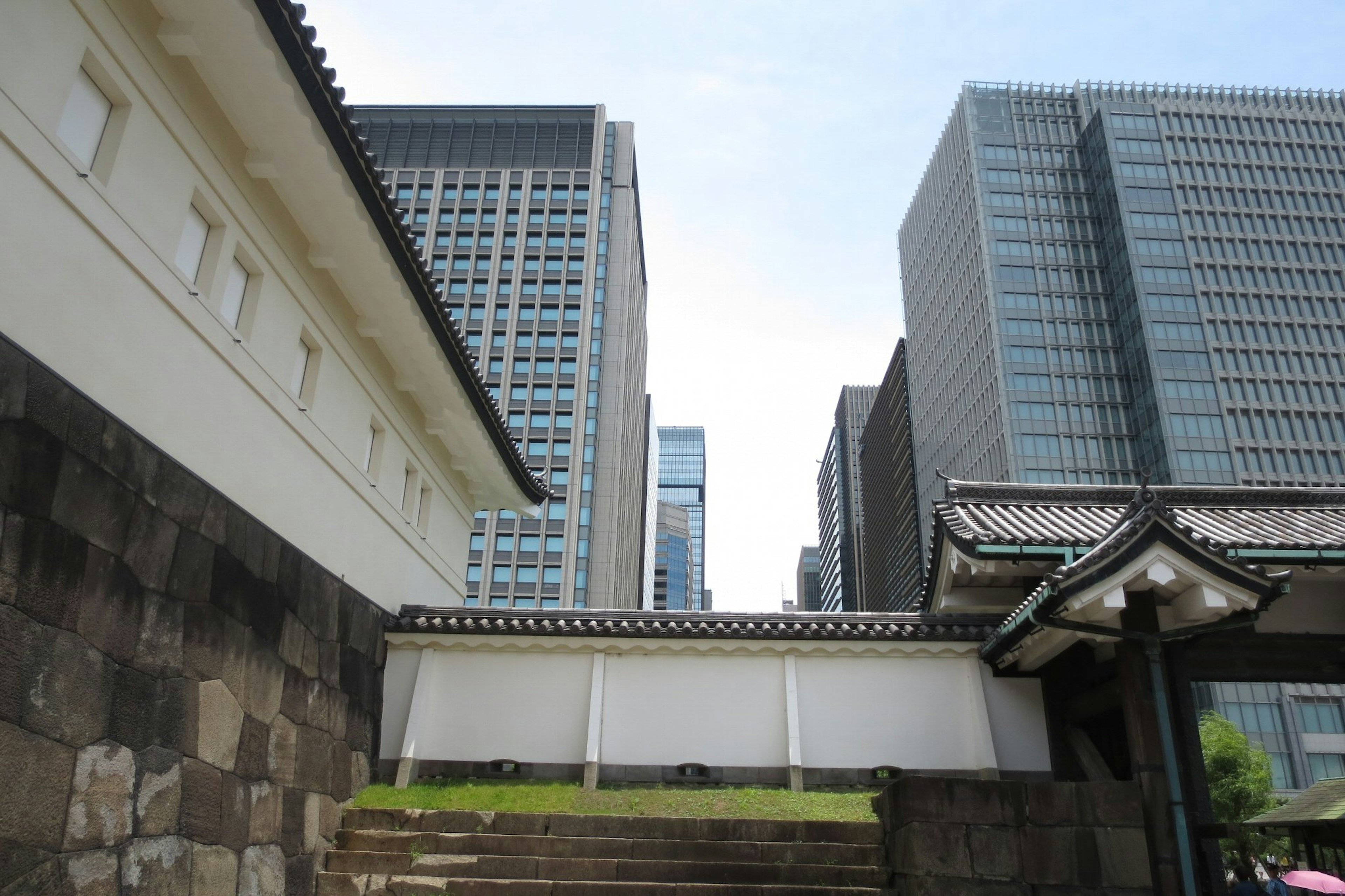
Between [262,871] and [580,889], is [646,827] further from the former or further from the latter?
[262,871]

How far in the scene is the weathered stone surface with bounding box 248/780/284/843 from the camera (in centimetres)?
913

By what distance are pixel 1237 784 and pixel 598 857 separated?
3490cm

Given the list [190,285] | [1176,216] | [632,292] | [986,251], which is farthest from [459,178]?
[190,285]

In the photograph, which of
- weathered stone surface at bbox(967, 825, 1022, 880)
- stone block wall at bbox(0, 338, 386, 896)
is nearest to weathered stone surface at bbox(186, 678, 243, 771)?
stone block wall at bbox(0, 338, 386, 896)

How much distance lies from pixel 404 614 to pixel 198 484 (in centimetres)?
627

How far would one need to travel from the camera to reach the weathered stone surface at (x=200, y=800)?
8062 millimetres

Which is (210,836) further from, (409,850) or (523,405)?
(523,405)

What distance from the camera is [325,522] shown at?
12008 millimetres

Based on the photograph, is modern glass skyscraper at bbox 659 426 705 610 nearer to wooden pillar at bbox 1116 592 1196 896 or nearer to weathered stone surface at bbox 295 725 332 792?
weathered stone surface at bbox 295 725 332 792

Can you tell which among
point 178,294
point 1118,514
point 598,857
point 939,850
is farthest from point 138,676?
point 1118,514

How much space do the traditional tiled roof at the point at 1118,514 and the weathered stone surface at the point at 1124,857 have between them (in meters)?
2.87

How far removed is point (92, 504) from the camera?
7148mm

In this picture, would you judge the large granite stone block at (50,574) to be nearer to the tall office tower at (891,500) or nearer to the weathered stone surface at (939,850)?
the weathered stone surface at (939,850)

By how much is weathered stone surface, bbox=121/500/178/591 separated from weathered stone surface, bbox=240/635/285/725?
1.65m
